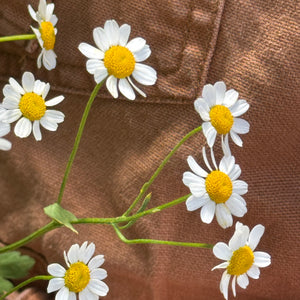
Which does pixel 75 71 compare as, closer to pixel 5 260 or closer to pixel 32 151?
pixel 32 151

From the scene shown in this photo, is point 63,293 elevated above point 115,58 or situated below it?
below

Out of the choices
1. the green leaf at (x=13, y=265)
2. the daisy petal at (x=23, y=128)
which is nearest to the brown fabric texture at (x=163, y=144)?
the green leaf at (x=13, y=265)

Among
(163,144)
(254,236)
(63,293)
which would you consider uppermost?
(163,144)

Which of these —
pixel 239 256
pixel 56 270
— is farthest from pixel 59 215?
pixel 239 256

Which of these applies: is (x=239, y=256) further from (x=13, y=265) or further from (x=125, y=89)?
(x=13, y=265)

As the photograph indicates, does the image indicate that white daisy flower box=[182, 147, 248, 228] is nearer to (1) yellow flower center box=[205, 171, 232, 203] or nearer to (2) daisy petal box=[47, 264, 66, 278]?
(1) yellow flower center box=[205, 171, 232, 203]
